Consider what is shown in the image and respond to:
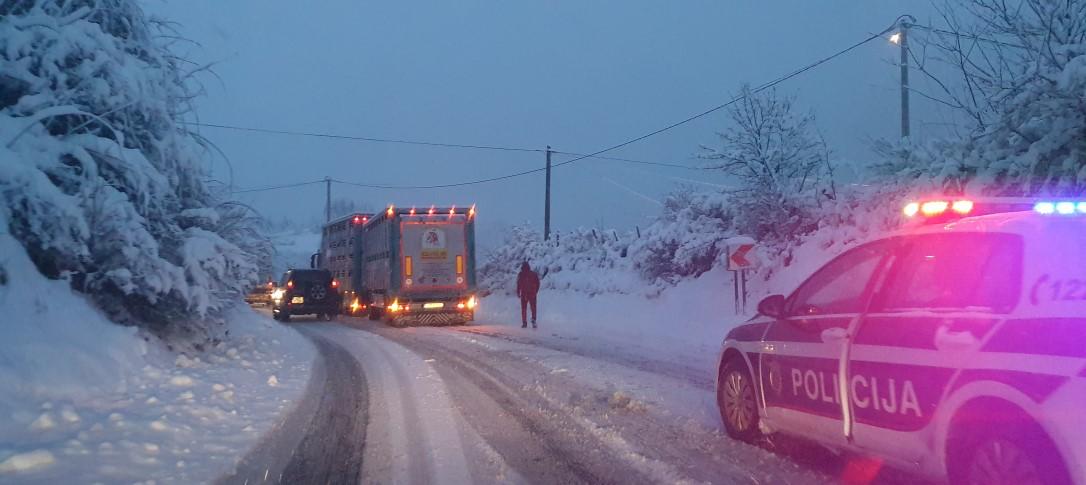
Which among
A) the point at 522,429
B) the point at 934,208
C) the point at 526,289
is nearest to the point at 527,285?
the point at 526,289

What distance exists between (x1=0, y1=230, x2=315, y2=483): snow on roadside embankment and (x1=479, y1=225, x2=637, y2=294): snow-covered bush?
651 inches

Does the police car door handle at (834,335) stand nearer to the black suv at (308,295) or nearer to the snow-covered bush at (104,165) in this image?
the snow-covered bush at (104,165)

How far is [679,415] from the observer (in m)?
8.07

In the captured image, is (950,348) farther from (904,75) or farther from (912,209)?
(904,75)

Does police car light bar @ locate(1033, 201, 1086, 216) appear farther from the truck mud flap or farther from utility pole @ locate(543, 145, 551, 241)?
utility pole @ locate(543, 145, 551, 241)

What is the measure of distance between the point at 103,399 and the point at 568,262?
24.3m

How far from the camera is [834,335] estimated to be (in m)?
5.33

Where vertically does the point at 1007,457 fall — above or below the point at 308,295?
below

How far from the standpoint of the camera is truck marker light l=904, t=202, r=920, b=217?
532 centimetres

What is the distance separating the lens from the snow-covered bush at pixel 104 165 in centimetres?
884

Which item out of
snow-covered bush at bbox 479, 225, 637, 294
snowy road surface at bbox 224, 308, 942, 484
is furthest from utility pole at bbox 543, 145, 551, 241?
snowy road surface at bbox 224, 308, 942, 484

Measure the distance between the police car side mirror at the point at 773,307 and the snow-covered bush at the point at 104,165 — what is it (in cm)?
719

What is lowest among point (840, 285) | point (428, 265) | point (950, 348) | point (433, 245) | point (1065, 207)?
point (950, 348)

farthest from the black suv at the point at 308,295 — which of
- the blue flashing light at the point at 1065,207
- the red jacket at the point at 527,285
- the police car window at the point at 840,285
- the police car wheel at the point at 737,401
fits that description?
the blue flashing light at the point at 1065,207
